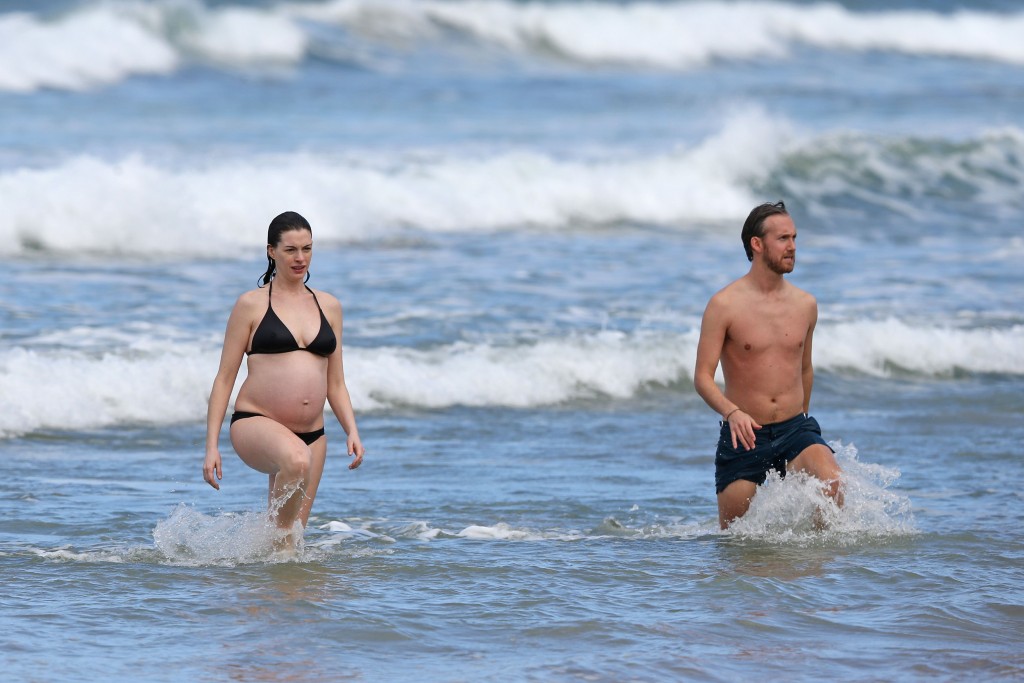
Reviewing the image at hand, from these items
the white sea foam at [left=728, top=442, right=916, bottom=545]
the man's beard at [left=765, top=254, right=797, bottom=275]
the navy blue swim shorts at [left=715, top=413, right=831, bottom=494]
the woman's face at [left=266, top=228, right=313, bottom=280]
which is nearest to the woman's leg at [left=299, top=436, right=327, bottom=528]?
the woman's face at [left=266, top=228, right=313, bottom=280]

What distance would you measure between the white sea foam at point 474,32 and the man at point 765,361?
27677mm

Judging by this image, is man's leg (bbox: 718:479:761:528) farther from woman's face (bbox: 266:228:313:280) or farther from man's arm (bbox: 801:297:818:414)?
woman's face (bbox: 266:228:313:280)

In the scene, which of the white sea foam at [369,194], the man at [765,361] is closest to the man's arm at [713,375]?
the man at [765,361]

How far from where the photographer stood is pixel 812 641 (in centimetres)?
624

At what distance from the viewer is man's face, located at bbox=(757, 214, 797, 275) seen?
7230 millimetres

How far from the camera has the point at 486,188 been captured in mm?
22688

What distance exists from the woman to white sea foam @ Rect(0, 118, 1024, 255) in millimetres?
11187

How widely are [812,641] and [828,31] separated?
167ft

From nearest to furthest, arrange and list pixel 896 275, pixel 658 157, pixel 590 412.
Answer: pixel 590 412
pixel 896 275
pixel 658 157

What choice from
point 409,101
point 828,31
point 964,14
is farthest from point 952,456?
point 964,14

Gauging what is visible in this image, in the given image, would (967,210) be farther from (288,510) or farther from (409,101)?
(288,510)

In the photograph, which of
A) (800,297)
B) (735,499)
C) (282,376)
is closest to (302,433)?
(282,376)

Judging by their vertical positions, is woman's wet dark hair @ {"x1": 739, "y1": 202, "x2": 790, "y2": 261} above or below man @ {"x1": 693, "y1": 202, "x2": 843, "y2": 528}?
above

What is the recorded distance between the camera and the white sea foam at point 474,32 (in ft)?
115
